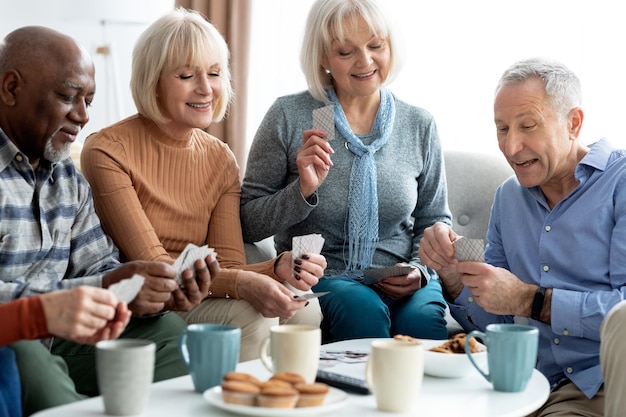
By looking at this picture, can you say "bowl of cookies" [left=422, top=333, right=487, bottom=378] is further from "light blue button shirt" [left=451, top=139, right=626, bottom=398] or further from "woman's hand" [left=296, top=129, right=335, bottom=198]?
"woman's hand" [left=296, top=129, right=335, bottom=198]

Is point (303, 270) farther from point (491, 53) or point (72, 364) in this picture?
point (491, 53)

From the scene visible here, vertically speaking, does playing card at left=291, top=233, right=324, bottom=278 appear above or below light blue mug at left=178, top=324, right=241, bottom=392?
above

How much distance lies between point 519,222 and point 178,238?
981 mm

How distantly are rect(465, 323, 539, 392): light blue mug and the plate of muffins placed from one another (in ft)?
1.15

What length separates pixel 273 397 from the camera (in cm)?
140

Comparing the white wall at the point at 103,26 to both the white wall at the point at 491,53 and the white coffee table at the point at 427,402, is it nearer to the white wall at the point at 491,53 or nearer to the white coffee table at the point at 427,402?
the white wall at the point at 491,53

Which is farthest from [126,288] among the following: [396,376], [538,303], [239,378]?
[538,303]

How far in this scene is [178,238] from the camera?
2.54 m

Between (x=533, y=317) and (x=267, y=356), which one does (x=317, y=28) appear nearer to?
(x=533, y=317)

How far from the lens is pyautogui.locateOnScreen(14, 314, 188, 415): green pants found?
5.49 ft

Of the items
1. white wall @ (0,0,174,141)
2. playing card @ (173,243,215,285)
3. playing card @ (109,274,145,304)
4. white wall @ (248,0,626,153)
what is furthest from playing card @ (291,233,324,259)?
white wall @ (0,0,174,141)

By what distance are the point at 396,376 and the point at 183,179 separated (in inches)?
49.9

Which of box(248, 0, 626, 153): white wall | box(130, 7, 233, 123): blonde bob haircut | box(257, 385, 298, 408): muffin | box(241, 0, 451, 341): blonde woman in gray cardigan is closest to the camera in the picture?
box(257, 385, 298, 408): muffin

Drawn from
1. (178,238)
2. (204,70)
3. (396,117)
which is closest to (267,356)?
(178,238)
